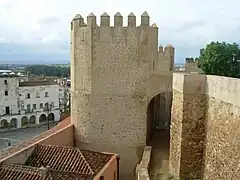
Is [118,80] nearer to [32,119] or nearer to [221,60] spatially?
[221,60]

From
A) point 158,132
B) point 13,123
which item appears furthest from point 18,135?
point 158,132

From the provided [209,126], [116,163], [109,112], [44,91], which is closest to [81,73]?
[109,112]

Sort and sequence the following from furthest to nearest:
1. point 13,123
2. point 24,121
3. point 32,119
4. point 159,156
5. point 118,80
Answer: point 32,119
point 24,121
point 13,123
point 118,80
point 159,156

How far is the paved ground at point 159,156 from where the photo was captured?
30.9ft

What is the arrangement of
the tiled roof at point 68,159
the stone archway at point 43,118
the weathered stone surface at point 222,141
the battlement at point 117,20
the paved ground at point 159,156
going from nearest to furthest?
Result: the weathered stone surface at point 222,141 < the tiled roof at point 68,159 < the paved ground at point 159,156 < the battlement at point 117,20 < the stone archway at point 43,118

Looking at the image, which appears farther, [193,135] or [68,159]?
[68,159]

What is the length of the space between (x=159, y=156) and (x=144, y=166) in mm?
1719

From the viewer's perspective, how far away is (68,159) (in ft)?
31.4

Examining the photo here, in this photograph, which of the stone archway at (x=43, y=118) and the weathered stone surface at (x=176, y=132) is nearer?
the weathered stone surface at (x=176, y=132)

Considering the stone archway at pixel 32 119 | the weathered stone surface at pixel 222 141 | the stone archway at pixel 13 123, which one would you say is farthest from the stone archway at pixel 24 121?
the weathered stone surface at pixel 222 141

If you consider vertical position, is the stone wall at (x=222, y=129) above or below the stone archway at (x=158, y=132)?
above

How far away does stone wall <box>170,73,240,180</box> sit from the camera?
21.0 ft

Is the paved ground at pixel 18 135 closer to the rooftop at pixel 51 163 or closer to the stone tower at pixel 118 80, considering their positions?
the stone tower at pixel 118 80

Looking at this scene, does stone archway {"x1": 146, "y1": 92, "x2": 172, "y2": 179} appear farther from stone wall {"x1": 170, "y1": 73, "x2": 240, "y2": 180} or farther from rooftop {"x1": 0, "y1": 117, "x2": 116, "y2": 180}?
rooftop {"x1": 0, "y1": 117, "x2": 116, "y2": 180}
